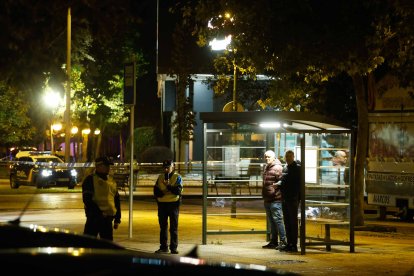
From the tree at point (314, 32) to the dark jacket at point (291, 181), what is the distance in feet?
9.92

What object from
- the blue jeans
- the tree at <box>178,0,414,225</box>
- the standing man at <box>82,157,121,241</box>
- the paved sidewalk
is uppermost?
the tree at <box>178,0,414,225</box>

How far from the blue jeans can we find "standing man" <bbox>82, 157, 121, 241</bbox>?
463cm

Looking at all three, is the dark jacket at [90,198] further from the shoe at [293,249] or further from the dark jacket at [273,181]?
the shoe at [293,249]

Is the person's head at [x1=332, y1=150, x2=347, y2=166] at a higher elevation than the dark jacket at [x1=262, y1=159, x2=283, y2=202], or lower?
higher

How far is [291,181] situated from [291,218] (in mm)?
670

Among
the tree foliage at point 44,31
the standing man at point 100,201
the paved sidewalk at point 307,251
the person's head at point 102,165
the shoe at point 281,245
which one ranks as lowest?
the paved sidewalk at point 307,251

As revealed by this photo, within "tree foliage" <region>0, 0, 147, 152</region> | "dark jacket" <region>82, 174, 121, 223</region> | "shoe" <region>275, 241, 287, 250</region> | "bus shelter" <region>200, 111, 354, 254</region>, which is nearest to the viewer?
"tree foliage" <region>0, 0, 147, 152</region>

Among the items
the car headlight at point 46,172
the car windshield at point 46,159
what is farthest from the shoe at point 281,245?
the car windshield at point 46,159

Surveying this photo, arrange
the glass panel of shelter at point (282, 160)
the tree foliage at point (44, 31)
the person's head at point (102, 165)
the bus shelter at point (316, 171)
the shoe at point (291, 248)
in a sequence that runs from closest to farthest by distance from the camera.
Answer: the tree foliage at point (44, 31) < the person's head at point (102, 165) < the bus shelter at point (316, 171) < the shoe at point (291, 248) < the glass panel of shelter at point (282, 160)

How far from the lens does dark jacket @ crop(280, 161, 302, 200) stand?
1570 cm

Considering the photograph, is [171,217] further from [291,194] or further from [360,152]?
[360,152]

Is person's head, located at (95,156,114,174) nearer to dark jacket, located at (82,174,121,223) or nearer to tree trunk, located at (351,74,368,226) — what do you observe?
dark jacket, located at (82,174,121,223)

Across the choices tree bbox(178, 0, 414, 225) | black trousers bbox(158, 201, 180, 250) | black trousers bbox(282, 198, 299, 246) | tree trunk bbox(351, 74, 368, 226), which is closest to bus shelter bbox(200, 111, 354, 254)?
black trousers bbox(282, 198, 299, 246)

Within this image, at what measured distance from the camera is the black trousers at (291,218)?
619 inches
